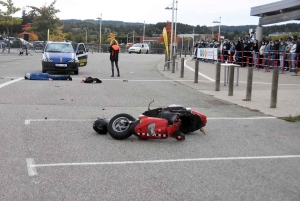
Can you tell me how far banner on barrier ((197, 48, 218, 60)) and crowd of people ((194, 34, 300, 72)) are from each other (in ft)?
1.09

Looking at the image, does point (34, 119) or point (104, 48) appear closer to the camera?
point (34, 119)

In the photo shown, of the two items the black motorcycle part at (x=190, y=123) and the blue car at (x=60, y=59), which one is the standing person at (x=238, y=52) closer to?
the blue car at (x=60, y=59)

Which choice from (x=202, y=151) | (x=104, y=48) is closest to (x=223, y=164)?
(x=202, y=151)

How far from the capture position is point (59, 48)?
2388 cm

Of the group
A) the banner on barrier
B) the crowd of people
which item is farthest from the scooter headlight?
the banner on barrier

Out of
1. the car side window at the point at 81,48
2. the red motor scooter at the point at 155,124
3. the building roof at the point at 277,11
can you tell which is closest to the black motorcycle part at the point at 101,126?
the red motor scooter at the point at 155,124

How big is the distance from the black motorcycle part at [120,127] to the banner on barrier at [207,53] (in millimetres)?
26386

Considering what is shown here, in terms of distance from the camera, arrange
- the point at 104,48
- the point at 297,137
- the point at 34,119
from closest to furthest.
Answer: the point at 297,137, the point at 34,119, the point at 104,48

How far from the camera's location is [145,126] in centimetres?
795

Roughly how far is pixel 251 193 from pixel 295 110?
7264mm

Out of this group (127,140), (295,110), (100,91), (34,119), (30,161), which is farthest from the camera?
(100,91)

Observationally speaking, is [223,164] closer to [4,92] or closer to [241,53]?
[4,92]

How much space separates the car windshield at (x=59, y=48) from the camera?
23.7 meters

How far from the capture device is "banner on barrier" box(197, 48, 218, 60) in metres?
34.2
